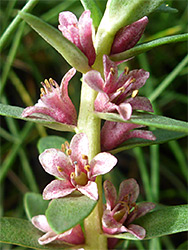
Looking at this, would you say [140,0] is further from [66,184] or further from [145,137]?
[66,184]

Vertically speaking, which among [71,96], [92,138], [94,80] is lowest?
[71,96]

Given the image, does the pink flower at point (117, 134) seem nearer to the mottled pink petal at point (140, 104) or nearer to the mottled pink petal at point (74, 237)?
the mottled pink petal at point (140, 104)

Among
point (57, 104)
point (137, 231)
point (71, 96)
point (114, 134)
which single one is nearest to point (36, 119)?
point (57, 104)

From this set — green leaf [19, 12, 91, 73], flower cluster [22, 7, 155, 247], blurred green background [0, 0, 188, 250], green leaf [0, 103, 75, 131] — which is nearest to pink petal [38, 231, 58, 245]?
flower cluster [22, 7, 155, 247]

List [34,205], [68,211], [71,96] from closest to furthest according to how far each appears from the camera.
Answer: [68,211] → [34,205] → [71,96]

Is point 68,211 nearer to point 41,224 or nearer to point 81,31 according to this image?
point 41,224

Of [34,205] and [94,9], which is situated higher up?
[94,9]

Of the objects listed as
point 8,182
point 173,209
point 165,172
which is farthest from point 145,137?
point 8,182
